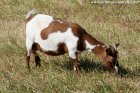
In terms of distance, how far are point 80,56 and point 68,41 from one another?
1.59 meters

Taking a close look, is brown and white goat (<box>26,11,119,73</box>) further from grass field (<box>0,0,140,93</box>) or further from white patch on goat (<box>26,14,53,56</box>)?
grass field (<box>0,0,140,93</box>)

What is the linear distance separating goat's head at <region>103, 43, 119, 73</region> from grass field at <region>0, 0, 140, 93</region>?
0.45 ft

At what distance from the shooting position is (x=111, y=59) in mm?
8844

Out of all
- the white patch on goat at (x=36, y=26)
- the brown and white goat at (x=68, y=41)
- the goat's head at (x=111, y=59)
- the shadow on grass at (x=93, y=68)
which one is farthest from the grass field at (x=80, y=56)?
the white patch on goat at (x=36, y=26)

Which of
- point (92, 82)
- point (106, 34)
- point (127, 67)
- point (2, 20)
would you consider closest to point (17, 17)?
point (2, 20)

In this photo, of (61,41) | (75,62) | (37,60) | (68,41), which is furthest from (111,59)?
(37,60)

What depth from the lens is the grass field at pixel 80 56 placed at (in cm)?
781

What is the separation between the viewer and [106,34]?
12219 millimetres

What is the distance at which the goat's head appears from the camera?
8766 millimetres

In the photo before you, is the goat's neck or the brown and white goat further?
the goat's neck

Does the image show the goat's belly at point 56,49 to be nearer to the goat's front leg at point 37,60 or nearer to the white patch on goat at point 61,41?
the white patch on goat at point 61,41

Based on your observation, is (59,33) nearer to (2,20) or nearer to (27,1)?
(2,20)

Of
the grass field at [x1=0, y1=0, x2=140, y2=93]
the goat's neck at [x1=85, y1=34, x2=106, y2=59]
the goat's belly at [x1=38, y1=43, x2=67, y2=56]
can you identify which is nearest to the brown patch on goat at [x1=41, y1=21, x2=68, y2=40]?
the goat's belly at [x1=38, y1=43, x2=67, y2=56]

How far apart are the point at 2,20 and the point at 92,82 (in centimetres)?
677
